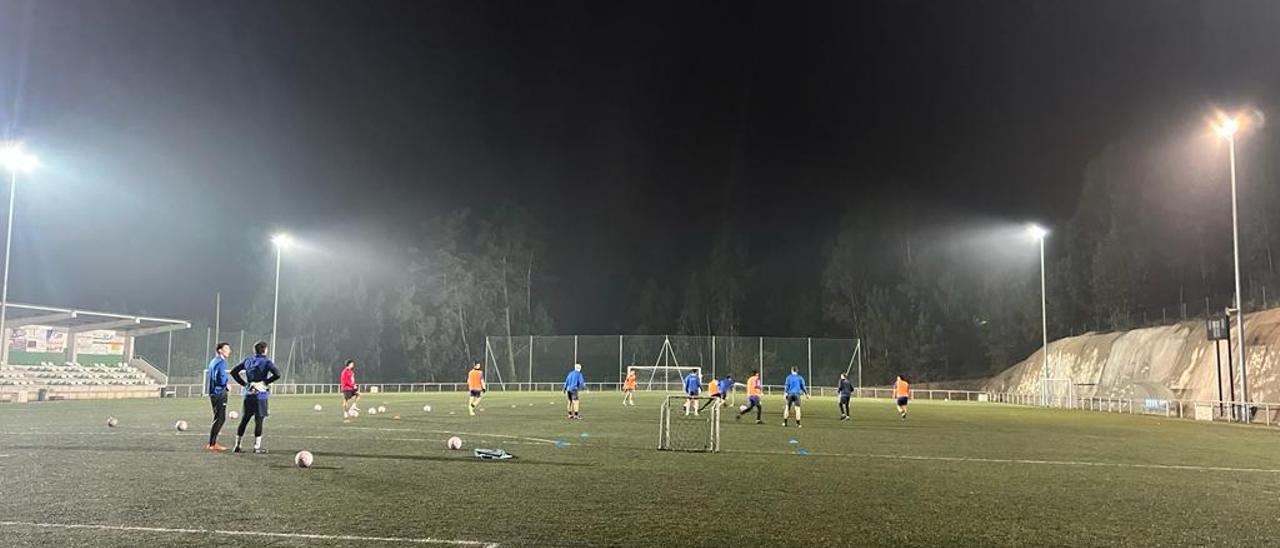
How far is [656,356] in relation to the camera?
63.2 meters

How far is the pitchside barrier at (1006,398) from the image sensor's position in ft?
95.3

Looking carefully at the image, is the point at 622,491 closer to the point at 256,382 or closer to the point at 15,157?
the point at 256,382

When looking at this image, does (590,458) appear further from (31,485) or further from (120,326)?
(120,326)

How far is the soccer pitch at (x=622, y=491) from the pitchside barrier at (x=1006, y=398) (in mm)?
13778

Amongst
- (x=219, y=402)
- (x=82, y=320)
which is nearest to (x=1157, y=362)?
(x=219, y=402)

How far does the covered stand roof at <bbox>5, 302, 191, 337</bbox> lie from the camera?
40062 mm

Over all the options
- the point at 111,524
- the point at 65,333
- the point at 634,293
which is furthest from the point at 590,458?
the point at 634,293

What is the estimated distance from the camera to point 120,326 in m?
46.2

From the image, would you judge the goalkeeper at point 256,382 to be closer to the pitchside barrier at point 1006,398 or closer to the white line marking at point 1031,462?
the white line marking at point 1031,462

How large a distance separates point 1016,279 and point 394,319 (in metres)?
55.0

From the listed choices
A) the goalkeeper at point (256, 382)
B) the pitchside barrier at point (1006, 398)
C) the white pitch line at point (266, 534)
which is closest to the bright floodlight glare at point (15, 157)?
the pitchside barrier at point (1006, 398)

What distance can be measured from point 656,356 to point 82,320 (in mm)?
37638

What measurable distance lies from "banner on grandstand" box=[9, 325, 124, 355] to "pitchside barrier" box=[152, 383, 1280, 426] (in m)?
4.75

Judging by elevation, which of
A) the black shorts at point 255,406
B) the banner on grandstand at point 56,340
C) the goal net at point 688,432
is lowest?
the goal net at point 688,432
